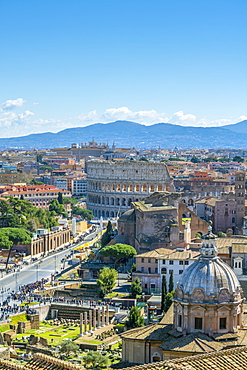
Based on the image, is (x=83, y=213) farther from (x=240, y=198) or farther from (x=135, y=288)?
(x=135, y=288)

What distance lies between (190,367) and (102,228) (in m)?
81.8

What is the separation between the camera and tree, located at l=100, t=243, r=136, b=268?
68625 mm

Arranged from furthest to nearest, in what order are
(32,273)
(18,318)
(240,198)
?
(240,198) < (32,273) < (18,318)

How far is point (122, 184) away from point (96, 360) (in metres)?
90.9

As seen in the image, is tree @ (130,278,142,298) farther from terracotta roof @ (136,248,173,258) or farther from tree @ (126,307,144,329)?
tree @ (126,307,144,329)

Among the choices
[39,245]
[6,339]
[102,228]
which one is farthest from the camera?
[102,228]

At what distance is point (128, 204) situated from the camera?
128 metres

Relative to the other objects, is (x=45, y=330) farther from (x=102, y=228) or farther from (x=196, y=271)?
(x=102, y=228)

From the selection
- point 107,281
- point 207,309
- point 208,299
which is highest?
point 208,299

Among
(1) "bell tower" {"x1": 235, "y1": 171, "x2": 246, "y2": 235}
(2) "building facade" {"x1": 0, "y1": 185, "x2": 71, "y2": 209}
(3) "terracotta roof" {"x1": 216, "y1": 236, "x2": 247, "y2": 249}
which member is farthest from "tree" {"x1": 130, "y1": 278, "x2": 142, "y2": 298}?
(2) "building facade" {"x1": 0, "y1": 185, "x2": 71, "y2": 209}

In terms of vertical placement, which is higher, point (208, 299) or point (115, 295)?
point (208, 299)

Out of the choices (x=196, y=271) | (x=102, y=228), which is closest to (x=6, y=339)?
(x=196, y=271)

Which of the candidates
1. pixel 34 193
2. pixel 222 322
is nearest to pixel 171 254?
pixel 222 322

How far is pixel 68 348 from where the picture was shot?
4484 cm
